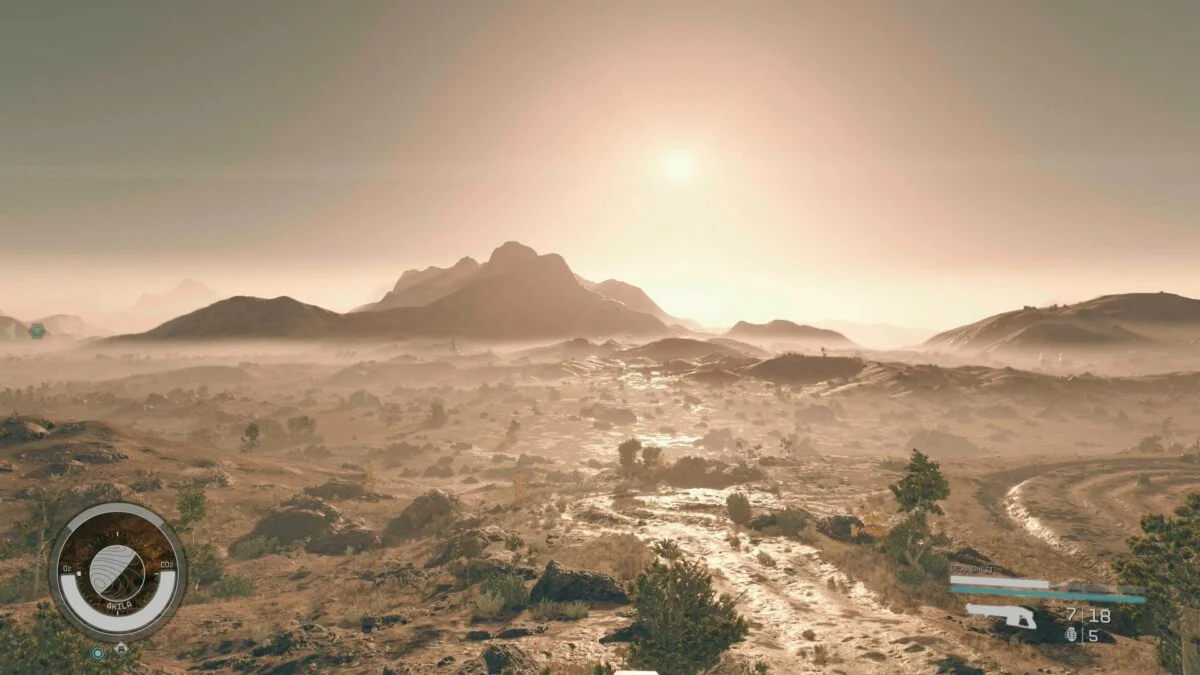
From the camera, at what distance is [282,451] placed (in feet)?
226

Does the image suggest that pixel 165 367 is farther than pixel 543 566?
Yes

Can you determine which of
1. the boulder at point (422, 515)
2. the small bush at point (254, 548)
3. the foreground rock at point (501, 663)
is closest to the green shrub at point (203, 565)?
the small bush at point (254, 548)

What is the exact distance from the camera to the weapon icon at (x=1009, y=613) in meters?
18.0

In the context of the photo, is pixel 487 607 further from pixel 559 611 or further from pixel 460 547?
pixel 460 547

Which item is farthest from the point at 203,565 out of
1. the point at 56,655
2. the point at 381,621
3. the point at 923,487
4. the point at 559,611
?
the point at 923,487

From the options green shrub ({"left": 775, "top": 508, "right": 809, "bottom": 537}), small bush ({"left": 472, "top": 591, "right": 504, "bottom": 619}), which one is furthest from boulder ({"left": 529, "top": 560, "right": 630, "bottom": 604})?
green shrub ({"left": 775, "top": 508, "right": 809, "bottom": 537})

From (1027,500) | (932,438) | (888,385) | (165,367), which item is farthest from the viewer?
(165,367)

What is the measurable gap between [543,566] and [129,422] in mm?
89727

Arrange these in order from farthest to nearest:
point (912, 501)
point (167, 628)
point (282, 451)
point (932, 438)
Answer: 1. point (932, 438)
2. point (282, 451)
3. point (912, 501)
4. point (167, 628)

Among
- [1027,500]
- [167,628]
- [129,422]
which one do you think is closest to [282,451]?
[129,422]

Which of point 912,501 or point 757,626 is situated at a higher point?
point 912,501

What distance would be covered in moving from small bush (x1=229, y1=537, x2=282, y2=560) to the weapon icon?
1309 inches

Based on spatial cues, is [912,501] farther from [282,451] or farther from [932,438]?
[282,451]

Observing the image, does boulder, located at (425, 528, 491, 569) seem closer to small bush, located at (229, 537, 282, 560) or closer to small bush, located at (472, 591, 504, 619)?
small bush, located at (472, 591, 504, 619)
